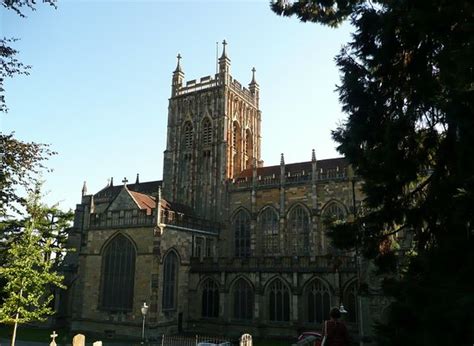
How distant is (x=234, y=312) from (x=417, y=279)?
23.3m

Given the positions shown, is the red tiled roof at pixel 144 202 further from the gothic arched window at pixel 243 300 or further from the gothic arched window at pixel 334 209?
the gothic arched window at pixel 334 209

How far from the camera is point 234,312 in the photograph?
2770 centimetres

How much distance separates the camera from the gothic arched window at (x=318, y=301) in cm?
2495

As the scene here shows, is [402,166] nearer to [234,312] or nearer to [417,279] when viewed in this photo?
[417,279]

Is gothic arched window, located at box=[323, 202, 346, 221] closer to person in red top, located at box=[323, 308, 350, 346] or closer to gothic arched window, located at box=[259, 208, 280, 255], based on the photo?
gothic arched window, located at box=[259, 208, 280, 255]

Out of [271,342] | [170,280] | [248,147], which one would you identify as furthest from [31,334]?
[248,147]

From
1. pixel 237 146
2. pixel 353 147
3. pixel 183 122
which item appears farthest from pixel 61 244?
pixel 353 147

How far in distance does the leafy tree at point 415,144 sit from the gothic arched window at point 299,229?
900 inches

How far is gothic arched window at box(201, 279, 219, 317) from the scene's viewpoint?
28.6 m

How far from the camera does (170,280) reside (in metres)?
28.1

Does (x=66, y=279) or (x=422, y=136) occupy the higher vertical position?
(x=422, y=136)

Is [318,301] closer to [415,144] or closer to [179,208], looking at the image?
[179,208]

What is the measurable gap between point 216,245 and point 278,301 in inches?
351

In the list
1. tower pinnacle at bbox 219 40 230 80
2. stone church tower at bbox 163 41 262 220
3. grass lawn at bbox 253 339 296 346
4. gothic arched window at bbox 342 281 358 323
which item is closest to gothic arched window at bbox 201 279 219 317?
grass lawn at bbox 253 339 296 346
